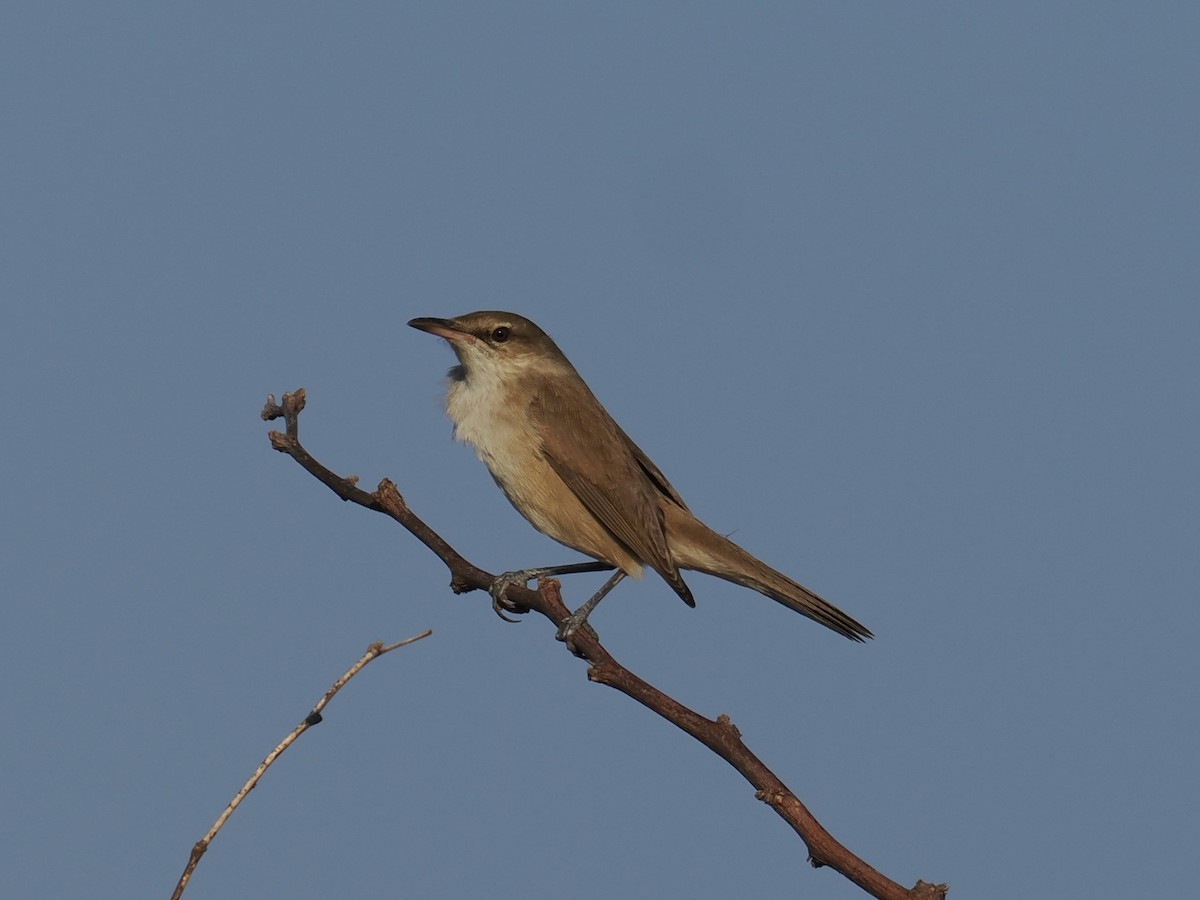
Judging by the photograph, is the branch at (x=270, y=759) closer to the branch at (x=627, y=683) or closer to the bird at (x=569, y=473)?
the branch at (x=627, y=683)

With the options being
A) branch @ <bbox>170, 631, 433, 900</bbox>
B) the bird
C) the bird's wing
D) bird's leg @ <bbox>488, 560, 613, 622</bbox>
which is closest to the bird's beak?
the bird

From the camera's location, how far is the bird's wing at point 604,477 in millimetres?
7715

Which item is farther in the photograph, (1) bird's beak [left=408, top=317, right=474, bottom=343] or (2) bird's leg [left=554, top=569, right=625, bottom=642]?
(1) bird's beak [left=408, top=317, right=474, bottom=343]

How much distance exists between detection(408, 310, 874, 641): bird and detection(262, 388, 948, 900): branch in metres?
1.60

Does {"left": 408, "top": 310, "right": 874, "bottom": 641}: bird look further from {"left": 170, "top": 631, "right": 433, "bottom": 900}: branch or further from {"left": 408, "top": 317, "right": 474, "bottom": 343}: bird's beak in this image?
{"left": 170, "top": 631, "right": 433, "bottom": 900}: branch

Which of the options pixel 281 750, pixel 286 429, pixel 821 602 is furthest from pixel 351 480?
pixel 821 602

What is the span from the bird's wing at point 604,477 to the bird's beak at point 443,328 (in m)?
0.60

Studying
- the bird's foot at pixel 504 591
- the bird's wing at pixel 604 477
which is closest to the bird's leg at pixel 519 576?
the bird's foot at pixel 504 591

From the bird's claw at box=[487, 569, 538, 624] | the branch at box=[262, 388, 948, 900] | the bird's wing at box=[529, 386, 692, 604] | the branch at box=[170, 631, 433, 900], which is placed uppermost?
the bird's wing at box=[529, 386, 692, 604]

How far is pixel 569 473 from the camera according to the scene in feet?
25.7

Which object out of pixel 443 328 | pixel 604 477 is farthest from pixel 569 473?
pixel 443 328

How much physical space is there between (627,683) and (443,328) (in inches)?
148

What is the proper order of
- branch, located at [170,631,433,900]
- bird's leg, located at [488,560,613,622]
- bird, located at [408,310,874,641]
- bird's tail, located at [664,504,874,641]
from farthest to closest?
bird, located at [408,310,874,641]
bird's tail, located at [664,504,874,641]
bird's leg, located at [488,560,613,622]
branch, located at [170,631,433,900]

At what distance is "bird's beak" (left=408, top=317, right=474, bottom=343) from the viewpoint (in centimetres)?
777
